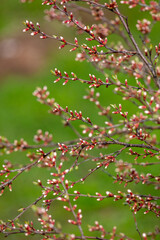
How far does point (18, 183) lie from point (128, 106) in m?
3.50

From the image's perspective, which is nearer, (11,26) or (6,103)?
(6,103)

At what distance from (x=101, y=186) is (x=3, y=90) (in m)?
5.71

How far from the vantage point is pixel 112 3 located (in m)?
3.34

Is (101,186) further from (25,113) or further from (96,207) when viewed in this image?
(25,113)

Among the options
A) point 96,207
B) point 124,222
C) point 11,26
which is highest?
point 11,26

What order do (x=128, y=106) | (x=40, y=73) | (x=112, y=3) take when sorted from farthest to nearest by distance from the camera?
(x=40, y=73)
(x=128, y=106)
(x=112, y=3)

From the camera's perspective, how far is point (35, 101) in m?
10.0

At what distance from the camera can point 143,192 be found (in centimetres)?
643

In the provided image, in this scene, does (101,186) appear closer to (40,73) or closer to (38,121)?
(38,121)

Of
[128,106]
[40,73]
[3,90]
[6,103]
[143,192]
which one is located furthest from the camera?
[40,73]

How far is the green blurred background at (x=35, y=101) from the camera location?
6.46 m

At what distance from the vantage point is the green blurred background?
646cm

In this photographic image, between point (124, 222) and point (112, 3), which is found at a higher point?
point (112, 3)

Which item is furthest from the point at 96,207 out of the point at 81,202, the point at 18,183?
the point at 18,183
